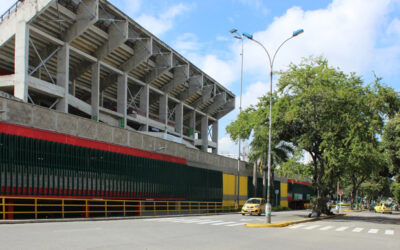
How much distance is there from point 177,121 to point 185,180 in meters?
27.0

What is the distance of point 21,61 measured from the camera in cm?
3550

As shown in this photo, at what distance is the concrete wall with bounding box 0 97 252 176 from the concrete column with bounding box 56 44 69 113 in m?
12.4

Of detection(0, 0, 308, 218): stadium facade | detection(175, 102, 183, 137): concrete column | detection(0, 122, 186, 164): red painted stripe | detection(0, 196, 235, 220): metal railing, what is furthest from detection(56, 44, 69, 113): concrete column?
detection(175, 102, 183, 137): concrete column

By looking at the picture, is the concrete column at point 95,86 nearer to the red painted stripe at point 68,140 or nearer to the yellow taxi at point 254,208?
the red painted stripe at point 68,140

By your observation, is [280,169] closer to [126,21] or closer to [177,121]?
[126,21]

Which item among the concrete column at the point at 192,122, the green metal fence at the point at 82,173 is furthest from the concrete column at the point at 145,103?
the green metal fence at the point at 82,173

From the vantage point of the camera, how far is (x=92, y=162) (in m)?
26.5

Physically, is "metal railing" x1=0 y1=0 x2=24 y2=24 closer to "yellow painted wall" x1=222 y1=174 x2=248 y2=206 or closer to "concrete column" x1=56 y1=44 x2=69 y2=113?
"concrete column" x1=56 y1=44 x2=69 y2=113

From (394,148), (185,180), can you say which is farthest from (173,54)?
(394,148)

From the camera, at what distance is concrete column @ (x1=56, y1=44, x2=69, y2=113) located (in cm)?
4006

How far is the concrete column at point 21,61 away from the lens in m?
35.5

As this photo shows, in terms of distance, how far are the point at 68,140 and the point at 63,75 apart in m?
17.8

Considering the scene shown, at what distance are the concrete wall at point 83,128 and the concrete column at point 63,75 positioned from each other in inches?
487

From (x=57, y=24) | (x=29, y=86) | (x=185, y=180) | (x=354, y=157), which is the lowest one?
(x=185, y=180)
